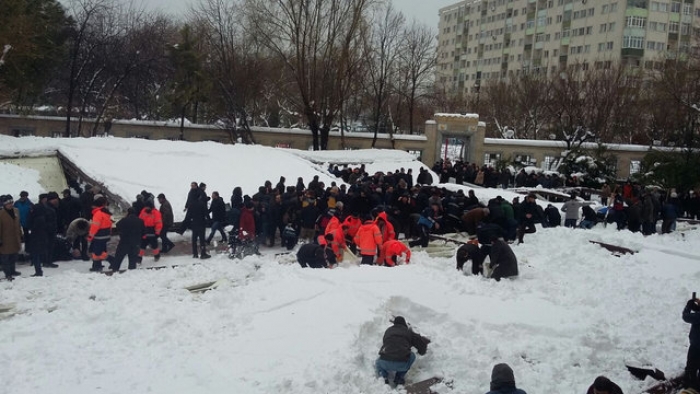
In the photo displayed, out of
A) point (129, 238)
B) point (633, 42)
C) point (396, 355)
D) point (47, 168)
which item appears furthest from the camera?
point (633, 42)

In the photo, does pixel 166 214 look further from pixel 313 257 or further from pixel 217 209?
pixel 313 257

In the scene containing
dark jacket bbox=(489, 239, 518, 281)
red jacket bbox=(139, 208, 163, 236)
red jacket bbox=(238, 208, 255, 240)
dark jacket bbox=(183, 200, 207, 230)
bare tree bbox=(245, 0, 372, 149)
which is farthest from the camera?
bare tree bbox=(245, 0, 372, 149)

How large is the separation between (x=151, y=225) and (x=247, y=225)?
2248 millimetres

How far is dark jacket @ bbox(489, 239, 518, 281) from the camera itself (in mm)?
11406

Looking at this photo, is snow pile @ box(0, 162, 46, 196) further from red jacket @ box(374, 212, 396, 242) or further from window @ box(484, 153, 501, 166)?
window @ box(484, 153, 501, 166)

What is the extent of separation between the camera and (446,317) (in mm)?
9297

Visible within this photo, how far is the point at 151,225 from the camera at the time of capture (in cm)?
1356

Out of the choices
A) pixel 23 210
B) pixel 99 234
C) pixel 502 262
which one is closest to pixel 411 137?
pixel 502 262

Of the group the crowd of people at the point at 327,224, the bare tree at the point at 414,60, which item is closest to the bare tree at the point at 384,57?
the bare tree at the point at 414,60

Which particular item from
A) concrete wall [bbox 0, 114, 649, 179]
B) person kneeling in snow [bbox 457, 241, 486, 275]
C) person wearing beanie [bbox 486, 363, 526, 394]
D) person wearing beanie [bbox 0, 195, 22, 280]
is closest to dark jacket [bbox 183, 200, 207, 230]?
person wearing beanie [bbox 0, 195, 22, 280]

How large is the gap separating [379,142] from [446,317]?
27.3 metres

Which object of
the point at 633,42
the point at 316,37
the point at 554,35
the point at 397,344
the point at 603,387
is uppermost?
the point at 554,35

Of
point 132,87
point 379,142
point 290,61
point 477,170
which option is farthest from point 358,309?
point 132,87

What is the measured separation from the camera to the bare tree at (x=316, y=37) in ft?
109
